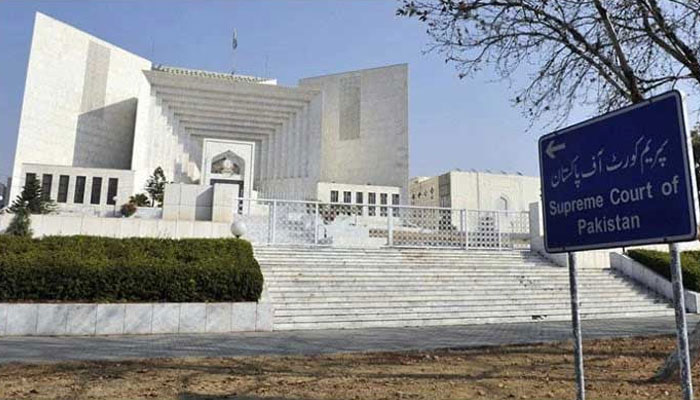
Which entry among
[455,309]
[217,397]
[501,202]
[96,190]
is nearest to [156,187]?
[96,190]

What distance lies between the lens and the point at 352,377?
4.45m

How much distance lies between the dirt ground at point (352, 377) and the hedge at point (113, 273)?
Result: 3.03m

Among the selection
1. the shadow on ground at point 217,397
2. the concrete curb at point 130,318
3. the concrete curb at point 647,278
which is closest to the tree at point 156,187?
the concrete curb at point 130,318

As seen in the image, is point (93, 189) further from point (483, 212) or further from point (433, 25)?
point (433, 25)

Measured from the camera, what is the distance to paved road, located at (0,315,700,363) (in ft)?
19.0

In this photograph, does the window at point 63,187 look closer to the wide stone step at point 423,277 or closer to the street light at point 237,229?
the street light at point 237,229

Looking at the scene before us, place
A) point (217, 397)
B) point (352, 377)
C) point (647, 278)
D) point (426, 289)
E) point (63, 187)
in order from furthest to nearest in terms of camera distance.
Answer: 1. point (63, 187)
2. point (647, 278)
3. point (426, 289)
4. point (352, 377)
5. point (217, 397)

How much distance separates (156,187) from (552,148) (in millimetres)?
31122

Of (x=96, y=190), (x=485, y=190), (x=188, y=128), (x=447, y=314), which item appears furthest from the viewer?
(x=485, y=190)

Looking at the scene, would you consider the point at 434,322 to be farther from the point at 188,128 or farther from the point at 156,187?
the point at 188,128

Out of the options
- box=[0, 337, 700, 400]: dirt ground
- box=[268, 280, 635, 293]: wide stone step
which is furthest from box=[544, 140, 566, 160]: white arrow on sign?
box=[268, 280, 635, 293]: wide stone step

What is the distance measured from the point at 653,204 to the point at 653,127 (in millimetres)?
373

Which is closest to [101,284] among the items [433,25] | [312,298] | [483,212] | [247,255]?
[247,255]

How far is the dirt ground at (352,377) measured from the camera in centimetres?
381
